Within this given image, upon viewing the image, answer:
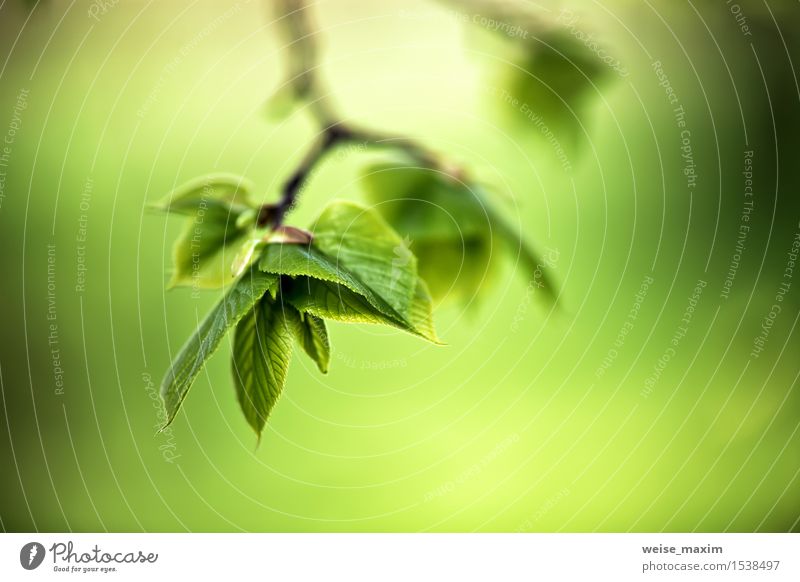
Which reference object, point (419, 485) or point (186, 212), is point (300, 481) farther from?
point (186, 212)

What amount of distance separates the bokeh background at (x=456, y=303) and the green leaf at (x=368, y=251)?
0.43 feet

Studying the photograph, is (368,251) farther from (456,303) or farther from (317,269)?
(456,303)

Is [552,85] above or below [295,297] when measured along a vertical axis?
above

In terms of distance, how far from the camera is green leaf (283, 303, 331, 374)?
0.29 metres

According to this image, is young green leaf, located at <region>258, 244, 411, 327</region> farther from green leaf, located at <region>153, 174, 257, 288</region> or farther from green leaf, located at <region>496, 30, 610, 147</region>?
green leaf, located at <region>496, 30, 610, 147</region>

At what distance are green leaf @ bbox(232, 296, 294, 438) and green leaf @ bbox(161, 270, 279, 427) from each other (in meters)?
0.01

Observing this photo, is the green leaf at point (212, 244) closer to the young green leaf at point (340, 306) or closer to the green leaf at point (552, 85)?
the young green leaf at point (340, 306)

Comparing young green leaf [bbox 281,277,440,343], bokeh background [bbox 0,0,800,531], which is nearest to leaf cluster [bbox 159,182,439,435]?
young green leaf [bbox 281,277,440,343]

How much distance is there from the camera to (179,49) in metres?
0.43

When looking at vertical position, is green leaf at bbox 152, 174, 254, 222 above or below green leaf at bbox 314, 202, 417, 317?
above

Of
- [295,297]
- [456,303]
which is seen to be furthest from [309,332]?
[456,303]

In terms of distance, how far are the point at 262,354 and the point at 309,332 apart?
0.02 meters

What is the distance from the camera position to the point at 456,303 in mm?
408

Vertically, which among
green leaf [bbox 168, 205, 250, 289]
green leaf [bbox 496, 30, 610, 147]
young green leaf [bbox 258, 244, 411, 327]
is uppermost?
green leaf [bbox 496, 30, 610, 147]
